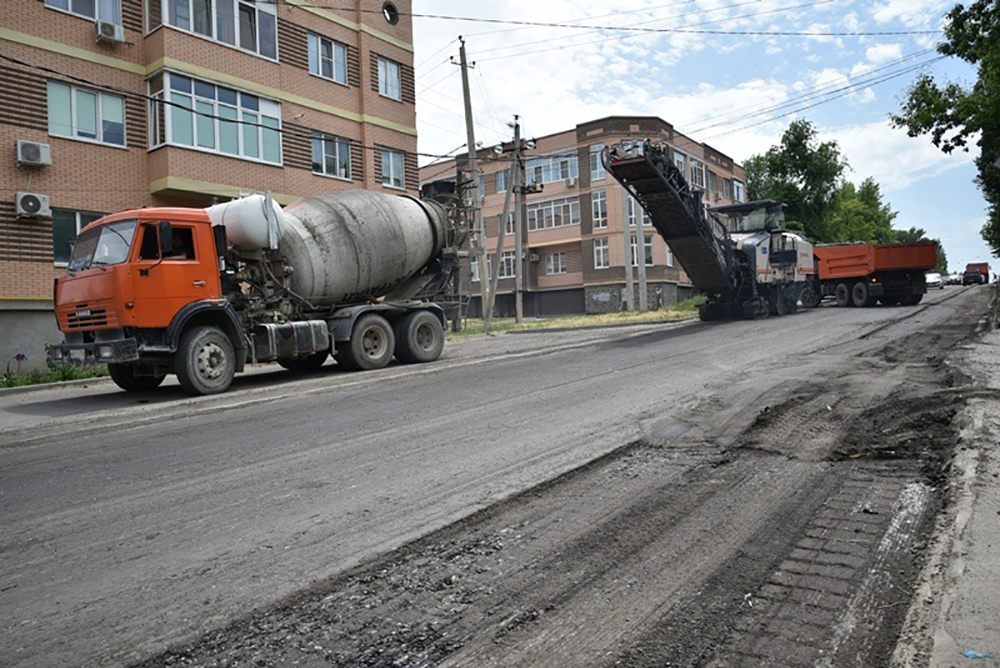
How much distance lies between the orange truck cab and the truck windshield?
0.02m

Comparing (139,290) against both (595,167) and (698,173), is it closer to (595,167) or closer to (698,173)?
(595,167)

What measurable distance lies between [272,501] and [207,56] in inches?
750

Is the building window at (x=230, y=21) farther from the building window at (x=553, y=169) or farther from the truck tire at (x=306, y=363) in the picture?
the building window at (x=553, y=169)

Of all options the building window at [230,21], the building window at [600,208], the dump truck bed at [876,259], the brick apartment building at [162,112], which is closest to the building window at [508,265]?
the building window at [600,208]

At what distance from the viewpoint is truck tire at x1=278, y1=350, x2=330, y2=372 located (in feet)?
49.3

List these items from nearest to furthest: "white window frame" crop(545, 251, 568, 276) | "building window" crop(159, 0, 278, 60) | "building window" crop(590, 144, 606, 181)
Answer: "building window" crop(159, 0, 278, 60) < "building window" crop(590, 144, 606, 181) < "white window frame" crop(545, 251, 568, 276)

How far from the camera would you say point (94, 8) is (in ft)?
61.5

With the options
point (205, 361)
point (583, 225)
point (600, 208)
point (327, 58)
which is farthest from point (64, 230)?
point (583, 225)

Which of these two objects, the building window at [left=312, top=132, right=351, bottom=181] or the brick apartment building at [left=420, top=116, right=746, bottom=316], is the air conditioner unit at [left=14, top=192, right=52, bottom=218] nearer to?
the building window at [left=312, top=132, right=351, bottom=181]

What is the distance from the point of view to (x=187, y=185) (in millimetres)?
19516

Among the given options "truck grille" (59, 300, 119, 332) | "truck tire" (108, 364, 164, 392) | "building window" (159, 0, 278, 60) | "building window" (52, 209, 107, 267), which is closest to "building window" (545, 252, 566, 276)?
"building window" (159, 0, 278, 60)

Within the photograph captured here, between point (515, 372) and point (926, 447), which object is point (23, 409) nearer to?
point (515, 372)

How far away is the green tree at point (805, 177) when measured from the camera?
165 ft

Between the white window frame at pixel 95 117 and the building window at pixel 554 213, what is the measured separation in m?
37.0
